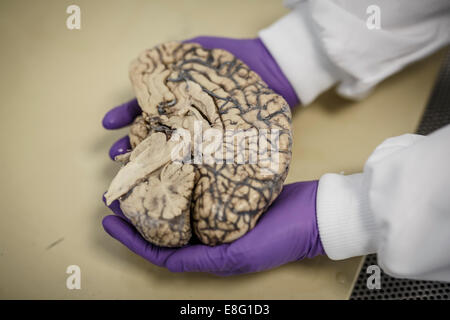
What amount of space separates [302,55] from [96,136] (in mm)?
924

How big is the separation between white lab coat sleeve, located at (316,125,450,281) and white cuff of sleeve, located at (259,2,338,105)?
0.51 metres

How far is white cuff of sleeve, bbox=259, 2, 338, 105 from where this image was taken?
1.52 metres

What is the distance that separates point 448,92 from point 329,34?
2.58ft

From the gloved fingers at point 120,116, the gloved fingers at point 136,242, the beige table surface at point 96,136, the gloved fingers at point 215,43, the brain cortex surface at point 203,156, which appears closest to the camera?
the brain cortex surface at point 203,156

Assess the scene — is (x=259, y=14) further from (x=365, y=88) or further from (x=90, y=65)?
(x=90, y=65)

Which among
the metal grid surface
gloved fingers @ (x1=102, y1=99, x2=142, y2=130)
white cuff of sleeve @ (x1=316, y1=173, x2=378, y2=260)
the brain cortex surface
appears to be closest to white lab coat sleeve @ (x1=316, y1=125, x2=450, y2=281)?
white cuff of sleeve @ (x1=316, y1=173, x2=378, y2=260)

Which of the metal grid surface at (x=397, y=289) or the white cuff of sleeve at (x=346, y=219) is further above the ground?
the white cuff of sleeve at (x=346, y=219)

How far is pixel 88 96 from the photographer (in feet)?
Result: 5.61

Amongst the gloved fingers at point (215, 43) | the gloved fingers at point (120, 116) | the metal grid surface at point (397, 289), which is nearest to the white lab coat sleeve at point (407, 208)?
the metal grid surface at point (397, 289)

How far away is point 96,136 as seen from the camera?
5.31 ft

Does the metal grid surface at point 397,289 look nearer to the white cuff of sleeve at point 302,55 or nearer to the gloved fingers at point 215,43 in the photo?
the white cuff of sleeve at point 302,55

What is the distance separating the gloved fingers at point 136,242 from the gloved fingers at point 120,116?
0.42m

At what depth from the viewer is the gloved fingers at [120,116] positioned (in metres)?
1.49

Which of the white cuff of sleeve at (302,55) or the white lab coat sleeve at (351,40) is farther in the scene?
the white cuff of sleeve at (302,55)
